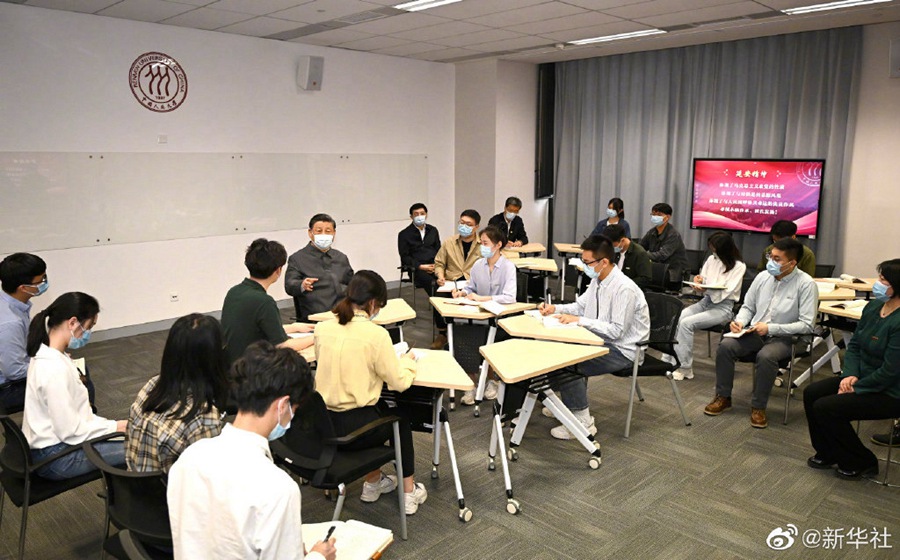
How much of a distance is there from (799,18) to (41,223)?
7.71 meters

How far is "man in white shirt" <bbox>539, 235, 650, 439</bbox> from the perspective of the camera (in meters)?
4.23

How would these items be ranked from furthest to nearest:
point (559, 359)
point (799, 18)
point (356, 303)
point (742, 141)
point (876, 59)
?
point (742, 141), point (876, 59), point (799, 18), point (559, 359), point (356, 303)

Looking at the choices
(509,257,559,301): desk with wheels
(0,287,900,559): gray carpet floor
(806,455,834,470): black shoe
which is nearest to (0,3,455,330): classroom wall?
(0,287,900,559): gray carpet floor

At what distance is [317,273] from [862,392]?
3772 millimetres

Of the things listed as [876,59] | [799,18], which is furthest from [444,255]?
[876,59]

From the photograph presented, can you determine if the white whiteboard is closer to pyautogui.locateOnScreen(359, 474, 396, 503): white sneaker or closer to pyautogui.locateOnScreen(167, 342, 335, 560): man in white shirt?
pyautogui.locateOnScreen(359, 474, 396, 503): white sneaker

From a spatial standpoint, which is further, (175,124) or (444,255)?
(175,124)

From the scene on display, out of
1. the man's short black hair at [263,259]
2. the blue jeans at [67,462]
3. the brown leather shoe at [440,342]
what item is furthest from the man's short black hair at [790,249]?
the blue jeans at [67,462]

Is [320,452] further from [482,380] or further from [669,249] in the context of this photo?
[669,249]

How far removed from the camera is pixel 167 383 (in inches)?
90.9

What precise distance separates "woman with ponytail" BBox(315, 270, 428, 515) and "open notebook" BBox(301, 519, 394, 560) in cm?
92

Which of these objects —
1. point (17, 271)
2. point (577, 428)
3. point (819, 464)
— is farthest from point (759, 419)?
point (17, 271)

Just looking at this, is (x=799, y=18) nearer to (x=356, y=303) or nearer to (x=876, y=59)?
(x=876, y=59)

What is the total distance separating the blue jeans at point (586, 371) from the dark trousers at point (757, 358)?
3.07 feet
